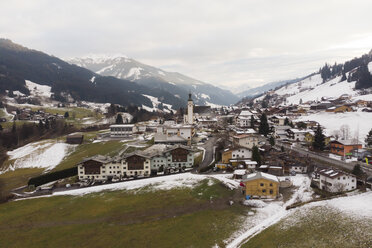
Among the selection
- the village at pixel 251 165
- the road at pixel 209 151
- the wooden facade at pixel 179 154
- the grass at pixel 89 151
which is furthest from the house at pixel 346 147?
the grass at pixel 89 151

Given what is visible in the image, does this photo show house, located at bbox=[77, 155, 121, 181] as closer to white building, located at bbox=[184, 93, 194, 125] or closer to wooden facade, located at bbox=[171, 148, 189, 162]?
wooden facade, located at bbox=[171, 148, 189, 162]

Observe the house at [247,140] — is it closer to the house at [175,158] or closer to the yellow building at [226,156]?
the yellow building at [226,156]

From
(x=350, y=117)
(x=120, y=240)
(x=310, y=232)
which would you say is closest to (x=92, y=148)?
(x=120, y=240)

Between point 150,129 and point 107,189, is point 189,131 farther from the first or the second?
point 107,189

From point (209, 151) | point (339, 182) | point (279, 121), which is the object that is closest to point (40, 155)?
point (209, 151)

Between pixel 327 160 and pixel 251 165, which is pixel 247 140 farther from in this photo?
pixel 327 160
